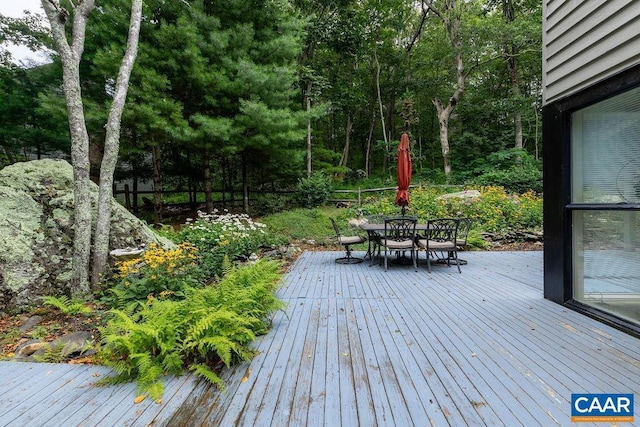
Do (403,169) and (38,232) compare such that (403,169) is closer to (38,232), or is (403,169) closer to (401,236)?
(401,236)

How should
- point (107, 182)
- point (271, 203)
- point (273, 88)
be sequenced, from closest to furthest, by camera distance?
point (107, 182)
point (273, 88)
point (271, 203)

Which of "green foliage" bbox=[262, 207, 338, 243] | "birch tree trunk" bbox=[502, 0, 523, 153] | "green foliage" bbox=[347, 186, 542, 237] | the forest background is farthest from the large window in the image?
"birch tree trunk" bbox=[502, 0, 523, 153]

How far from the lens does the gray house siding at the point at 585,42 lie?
2404 mm

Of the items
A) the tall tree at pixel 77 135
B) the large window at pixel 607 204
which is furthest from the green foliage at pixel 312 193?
the large window at pixel 607 204

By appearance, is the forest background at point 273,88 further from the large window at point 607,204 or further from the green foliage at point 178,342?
the large window at point 607,204

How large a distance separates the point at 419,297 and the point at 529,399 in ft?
6.43

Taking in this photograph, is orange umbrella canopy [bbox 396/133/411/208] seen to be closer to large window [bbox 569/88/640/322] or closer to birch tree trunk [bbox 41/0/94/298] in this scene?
large window [bbox 569/88/640/322]

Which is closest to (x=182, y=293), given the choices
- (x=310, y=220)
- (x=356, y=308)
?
(x=356, y=308)

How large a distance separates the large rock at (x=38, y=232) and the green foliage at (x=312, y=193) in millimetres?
7267

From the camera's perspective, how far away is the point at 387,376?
2033mm

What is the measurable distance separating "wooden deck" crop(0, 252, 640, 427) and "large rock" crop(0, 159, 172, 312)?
1877mm

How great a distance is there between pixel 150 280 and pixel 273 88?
711 centimetres

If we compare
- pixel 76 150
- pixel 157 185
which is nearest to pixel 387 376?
pixel 76 150

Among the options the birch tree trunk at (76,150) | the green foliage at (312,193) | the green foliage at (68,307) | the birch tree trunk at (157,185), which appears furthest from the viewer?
the green foliage at (312,193)
